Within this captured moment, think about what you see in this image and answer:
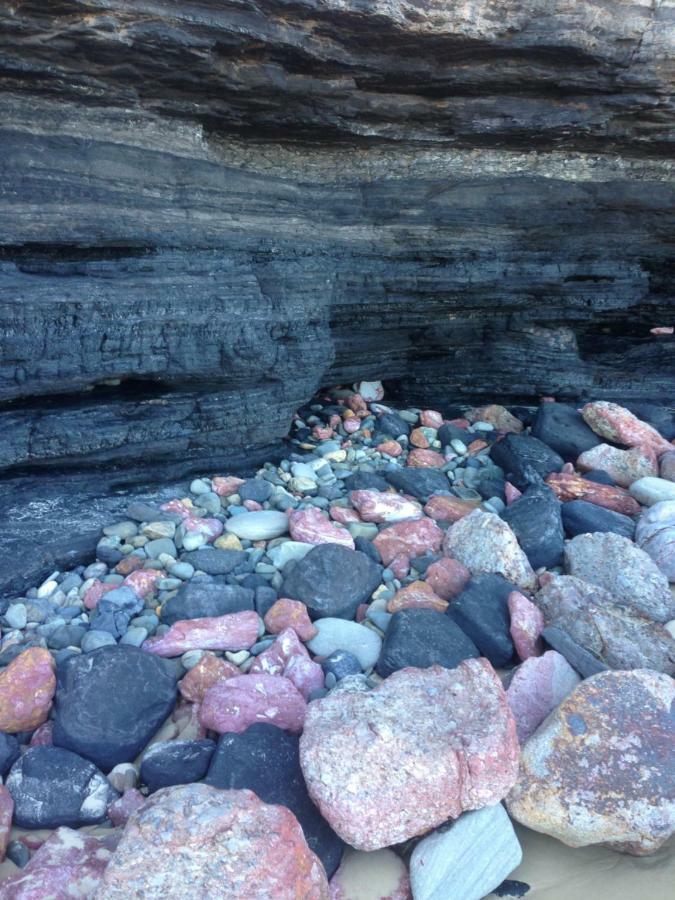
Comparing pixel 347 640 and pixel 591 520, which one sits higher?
pixel 591 520

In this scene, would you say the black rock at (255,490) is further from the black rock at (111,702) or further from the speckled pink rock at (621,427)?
the speckled pink rock at (621,427)

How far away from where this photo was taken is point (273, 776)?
7.40ft

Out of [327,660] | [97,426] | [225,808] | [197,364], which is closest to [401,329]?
[197,364]

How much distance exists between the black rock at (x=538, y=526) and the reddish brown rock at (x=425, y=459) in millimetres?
824

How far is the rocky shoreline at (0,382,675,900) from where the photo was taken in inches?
81.3

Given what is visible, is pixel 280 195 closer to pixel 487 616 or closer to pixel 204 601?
pixel 204 601

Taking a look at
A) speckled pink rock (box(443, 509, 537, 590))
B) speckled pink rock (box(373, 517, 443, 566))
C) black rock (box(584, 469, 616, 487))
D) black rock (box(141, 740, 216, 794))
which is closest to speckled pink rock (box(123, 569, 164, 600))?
black rock (box(141, 740, 216, 794))

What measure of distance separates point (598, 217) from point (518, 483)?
1.83 metres

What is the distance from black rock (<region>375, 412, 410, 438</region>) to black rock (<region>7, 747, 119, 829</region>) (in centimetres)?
310

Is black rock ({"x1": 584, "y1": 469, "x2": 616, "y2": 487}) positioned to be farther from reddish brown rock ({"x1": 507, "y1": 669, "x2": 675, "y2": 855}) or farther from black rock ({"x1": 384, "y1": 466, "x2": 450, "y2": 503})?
reddish brown rock ({"x1": 507, "y1": 669, "x2": 675, "y2": 855})

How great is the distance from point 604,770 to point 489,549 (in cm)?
132

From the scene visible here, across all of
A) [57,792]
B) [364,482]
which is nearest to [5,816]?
[57,792]

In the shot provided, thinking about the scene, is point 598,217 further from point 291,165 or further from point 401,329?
point 291,165

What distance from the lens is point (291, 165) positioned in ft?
12.3
